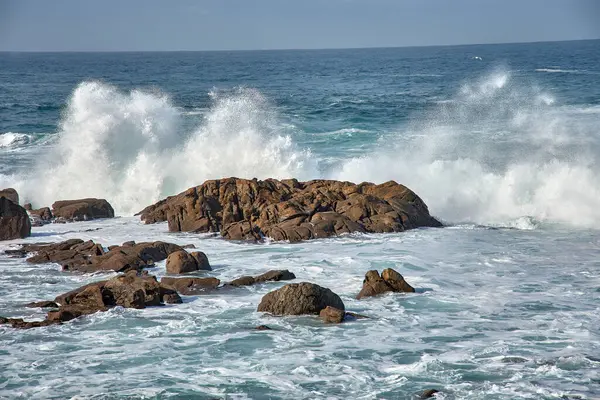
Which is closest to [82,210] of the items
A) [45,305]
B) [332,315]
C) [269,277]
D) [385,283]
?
[269,277]

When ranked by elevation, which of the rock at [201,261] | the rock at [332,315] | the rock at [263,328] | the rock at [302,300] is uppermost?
the rock at [201,261]

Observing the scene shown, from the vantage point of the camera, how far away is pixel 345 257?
66.1ft

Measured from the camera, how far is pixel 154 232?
23.5m

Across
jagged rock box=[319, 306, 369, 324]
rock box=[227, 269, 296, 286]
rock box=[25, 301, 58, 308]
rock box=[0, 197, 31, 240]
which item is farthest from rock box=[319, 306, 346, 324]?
rock box=[0, 197, 31, 240]

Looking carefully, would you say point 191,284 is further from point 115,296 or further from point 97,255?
point 97,255

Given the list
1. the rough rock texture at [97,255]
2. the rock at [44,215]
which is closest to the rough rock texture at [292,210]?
the rock at [44,215]

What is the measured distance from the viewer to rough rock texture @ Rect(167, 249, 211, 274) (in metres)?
18.5

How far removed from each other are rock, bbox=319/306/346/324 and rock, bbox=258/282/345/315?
0.77ft

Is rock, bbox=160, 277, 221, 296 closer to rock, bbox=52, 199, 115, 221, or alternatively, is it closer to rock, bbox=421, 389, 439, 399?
rock, bbox=421, 389, 439, 399

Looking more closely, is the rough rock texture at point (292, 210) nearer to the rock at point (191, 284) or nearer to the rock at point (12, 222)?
the rock at point (12, 222)

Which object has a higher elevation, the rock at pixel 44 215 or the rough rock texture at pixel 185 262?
the rock at pixel 44 215

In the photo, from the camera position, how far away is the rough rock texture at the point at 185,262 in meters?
18.5

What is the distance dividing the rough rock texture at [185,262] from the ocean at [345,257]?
437 mm

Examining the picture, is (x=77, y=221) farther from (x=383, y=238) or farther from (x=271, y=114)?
(x=271, y=114)
